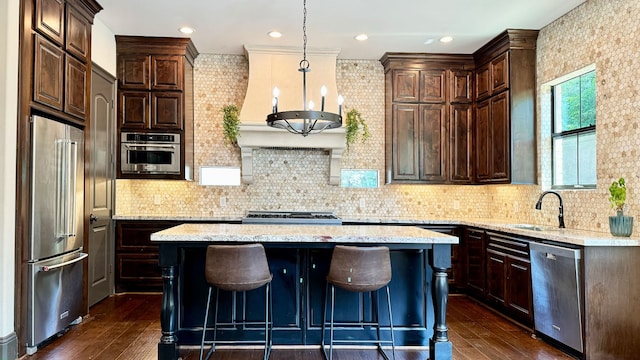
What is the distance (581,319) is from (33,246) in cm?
415

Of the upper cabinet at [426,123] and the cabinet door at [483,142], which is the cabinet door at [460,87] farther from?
the cabinet door at [483,142]

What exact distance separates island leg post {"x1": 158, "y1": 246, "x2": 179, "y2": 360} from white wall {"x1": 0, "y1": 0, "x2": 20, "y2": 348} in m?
1.08

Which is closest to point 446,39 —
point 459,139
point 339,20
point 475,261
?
point 459,139

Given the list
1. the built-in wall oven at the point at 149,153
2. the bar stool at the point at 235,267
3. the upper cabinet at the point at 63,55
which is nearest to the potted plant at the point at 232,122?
the built-in wall oven at the point at 149,153

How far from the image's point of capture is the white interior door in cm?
448

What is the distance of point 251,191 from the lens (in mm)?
5758

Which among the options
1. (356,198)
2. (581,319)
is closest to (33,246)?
(356,198)

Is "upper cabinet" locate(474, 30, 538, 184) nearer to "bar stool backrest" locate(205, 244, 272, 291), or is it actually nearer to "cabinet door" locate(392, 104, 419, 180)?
"cabinet door" locate(392, 104, 419, 180)

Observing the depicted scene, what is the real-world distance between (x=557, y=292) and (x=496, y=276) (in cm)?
102

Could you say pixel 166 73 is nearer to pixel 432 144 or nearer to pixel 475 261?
pixel 432 144

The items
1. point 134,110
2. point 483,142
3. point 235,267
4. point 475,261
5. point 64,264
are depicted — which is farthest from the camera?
point 483,142

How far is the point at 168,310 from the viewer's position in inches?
122

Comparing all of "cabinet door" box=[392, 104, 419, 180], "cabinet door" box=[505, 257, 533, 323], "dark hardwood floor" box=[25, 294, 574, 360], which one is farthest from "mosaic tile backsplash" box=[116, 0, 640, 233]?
"dark hardwood floor" box=[25, 294, 574, 360]

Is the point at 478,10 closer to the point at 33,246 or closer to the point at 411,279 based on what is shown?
the point at 411,279
